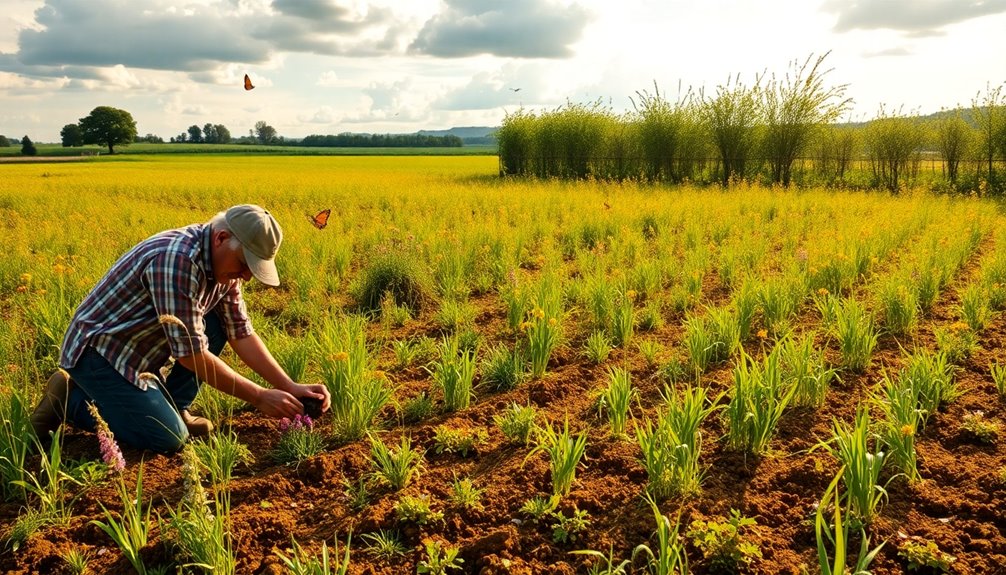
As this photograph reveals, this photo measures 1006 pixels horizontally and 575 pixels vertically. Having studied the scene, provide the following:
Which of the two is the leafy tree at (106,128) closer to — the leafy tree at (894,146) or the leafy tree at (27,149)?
the leafy tree at (27,149)

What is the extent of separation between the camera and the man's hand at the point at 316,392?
3266 millimetres

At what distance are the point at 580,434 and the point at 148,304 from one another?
2.29 metres

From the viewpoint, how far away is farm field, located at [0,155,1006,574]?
8.18 feet

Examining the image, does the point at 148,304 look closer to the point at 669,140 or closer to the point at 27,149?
the point at 669,140

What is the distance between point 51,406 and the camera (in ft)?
10.8

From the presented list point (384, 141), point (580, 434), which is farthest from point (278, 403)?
point (384, 141)

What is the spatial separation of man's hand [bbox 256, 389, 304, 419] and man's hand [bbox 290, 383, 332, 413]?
0.39 feet

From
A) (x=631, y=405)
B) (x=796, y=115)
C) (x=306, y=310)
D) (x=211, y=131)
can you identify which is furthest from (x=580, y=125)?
(x=211, y=131)

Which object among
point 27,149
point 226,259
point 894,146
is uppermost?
point 27,149

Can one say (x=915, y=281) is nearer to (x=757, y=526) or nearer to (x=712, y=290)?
(x=712, y=290)

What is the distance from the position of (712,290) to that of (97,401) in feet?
18.6

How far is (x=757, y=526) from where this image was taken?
2568 millimetres

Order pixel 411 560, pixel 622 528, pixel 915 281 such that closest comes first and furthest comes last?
pixel 411 560, pixel 622 528, pixel 915 281

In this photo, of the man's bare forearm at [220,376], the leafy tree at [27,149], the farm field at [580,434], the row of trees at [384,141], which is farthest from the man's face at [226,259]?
the row of trees at [384,141]
